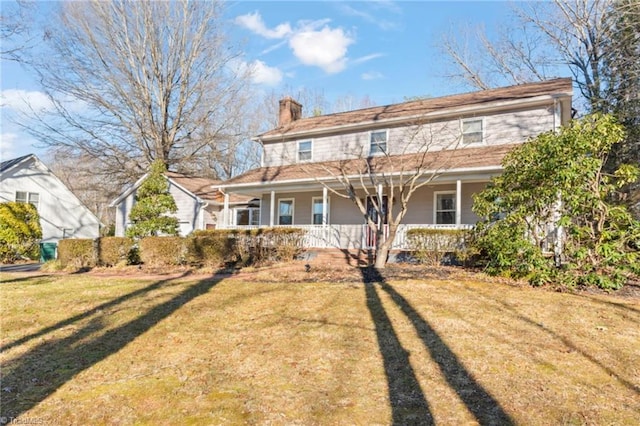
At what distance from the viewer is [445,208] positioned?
15.6 metres

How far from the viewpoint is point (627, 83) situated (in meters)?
16.7

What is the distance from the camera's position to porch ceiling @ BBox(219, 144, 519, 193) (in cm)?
1315

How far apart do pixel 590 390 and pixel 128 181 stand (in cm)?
2924

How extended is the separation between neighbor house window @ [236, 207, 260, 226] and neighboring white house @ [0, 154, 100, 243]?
1045cm

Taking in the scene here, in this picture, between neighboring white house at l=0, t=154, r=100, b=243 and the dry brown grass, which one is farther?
neighboring white house at l=0, t=154, r=100, b=243

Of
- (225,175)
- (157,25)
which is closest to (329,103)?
(225,175)

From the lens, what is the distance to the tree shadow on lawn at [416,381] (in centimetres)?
367

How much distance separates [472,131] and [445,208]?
3.00 meters

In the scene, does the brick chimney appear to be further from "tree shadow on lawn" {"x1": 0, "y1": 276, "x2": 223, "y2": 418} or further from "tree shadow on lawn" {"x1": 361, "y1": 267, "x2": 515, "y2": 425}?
"tree shadow on lawn" {"x1": 361, "y1": 267, "x2": 515, "y2": 425}

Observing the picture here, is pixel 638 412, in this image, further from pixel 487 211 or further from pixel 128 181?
pixel 128 181

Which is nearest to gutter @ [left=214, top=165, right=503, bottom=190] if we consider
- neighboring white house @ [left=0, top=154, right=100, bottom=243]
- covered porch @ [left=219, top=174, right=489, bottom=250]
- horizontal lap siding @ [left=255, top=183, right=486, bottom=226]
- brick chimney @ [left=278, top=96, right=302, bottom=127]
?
covered porch @ [left=219, top=174, right=489, bottom=250]

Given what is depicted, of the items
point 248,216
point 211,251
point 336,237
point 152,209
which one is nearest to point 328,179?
point 336,237

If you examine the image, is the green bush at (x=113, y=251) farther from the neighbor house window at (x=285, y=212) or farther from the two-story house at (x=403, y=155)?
the neighbor house window at (x=285, y=212)

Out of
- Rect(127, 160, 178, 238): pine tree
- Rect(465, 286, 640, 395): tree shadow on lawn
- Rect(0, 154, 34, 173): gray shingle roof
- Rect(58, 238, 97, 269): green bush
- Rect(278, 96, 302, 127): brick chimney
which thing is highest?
Rect(278, 96, 302, 127): brick chimney
